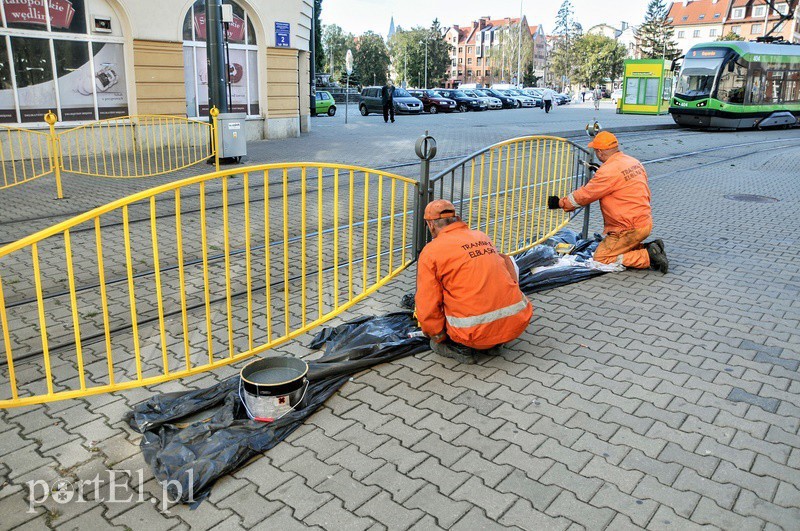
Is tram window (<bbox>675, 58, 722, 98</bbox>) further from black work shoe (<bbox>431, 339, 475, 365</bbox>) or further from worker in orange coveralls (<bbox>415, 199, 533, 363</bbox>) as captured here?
black work shoe (<bbox>431, 339, 475, 365</bbox>)

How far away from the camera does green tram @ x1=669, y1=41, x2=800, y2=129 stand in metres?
25.5

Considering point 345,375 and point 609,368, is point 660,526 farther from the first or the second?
point 345,375

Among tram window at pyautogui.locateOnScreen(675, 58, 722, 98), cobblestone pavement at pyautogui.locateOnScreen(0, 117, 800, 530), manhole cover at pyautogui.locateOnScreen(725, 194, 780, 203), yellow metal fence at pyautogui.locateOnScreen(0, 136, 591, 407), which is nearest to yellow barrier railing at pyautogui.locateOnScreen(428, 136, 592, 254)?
yellow metal fence at pyautogui.locateOnScreen(0, 136, 591, 407)

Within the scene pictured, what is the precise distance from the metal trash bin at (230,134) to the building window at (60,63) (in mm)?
4773

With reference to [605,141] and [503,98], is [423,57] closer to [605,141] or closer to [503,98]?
[503,98]

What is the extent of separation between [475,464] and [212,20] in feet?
42.3

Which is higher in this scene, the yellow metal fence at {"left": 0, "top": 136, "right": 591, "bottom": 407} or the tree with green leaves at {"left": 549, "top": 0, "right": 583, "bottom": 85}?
the tree with green leaves at {"left": 549, "top": 0, "right": 583, "bottom": 85}

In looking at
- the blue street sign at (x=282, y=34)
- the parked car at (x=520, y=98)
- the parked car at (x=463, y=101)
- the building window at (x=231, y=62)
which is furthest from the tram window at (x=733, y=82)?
the parked car at (x=520, y=98)

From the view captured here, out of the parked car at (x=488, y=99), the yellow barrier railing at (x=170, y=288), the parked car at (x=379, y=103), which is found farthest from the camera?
the parked car at (x=488, y=99)

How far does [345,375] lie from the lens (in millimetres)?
4430

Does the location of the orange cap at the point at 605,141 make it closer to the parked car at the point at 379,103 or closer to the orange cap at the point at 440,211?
the orange cap at the point at 440,211

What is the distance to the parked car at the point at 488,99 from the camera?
1795 inches

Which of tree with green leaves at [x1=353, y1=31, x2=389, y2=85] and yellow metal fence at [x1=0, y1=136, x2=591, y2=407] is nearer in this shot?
yellow metal fence at [x1=0, y1=136, x2=591, y2=407]

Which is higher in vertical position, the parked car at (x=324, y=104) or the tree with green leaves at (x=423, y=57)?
the tree with green leaves at (x=423, y=57)
